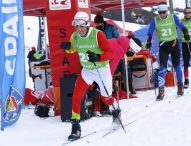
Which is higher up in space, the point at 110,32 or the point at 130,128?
the point at 110,32

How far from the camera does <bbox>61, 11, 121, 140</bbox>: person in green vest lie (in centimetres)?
578

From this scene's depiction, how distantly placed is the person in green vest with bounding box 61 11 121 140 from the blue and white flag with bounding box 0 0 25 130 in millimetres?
1021

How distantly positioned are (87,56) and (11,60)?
136cm

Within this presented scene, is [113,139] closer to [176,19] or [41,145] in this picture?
[41,145]

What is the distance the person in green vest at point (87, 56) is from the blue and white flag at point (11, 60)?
102 centimetres

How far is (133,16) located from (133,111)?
93.4ft

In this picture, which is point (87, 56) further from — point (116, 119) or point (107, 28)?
point (107, 28)

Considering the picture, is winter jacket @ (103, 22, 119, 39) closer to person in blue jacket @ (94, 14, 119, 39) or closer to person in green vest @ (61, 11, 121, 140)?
person in blue jacket @ (94, 14, 119, 39)

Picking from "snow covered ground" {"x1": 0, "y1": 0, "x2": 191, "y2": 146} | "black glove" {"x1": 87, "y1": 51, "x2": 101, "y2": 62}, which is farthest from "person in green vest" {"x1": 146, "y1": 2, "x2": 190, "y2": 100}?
"black glove" {"x1": 87, "y1": 51, "x2": 101, "y2": 62}

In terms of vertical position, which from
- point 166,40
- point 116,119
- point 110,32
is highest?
point 110,32

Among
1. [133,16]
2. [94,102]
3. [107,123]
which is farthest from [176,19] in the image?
[133,16]

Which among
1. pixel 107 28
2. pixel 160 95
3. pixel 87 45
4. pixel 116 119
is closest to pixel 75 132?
pixel 116 119

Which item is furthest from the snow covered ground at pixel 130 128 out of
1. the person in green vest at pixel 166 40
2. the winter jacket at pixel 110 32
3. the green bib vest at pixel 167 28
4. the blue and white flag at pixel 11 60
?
the winter jacket at pixel 110 32

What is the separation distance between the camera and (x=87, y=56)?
5.93 m
